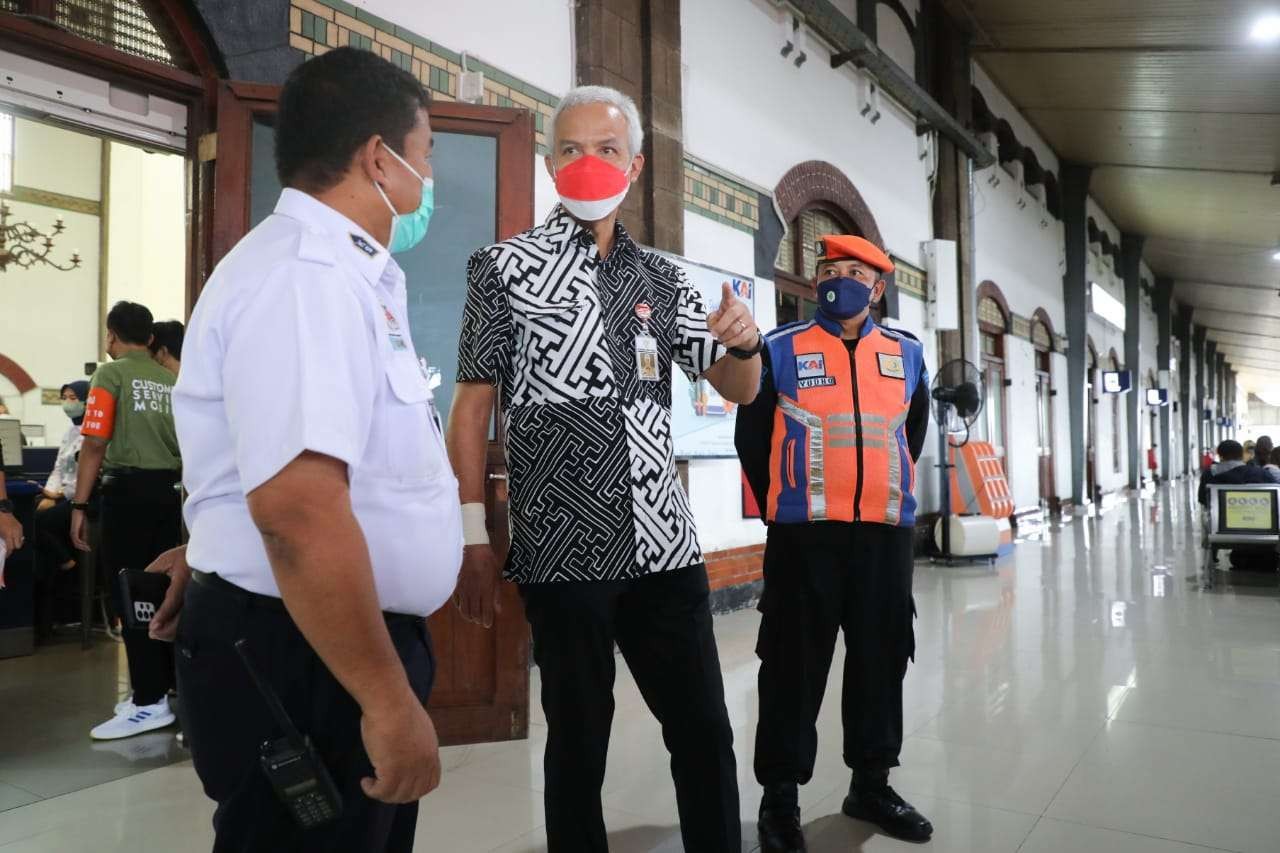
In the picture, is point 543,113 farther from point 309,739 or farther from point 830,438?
point 309,739

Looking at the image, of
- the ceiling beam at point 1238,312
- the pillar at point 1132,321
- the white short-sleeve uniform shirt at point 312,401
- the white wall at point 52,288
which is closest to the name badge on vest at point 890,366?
the white short-sleeve uniform shirt at point 312,401

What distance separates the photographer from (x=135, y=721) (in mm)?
3033

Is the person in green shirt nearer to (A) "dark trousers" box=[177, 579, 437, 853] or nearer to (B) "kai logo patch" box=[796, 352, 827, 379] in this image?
(B) "kai logo patch" box=[796, 352, 827, 379]

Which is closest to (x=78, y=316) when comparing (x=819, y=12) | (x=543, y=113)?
(x=543, y=113)

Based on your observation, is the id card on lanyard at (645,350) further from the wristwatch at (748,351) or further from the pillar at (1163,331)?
the pillar at (1163,331)

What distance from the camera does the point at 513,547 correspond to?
148 cm

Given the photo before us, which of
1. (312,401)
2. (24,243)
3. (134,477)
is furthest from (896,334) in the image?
(24,243)

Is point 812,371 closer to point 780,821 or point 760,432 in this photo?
point 760,432

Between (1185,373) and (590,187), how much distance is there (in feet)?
95.7

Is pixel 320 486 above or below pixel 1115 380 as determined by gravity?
below

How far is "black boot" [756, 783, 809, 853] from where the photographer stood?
1.99 meters

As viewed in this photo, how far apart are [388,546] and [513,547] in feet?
1.91

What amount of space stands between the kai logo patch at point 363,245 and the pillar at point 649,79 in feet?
11.3

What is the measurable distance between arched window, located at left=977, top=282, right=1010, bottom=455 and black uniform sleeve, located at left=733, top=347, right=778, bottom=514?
307 inches
